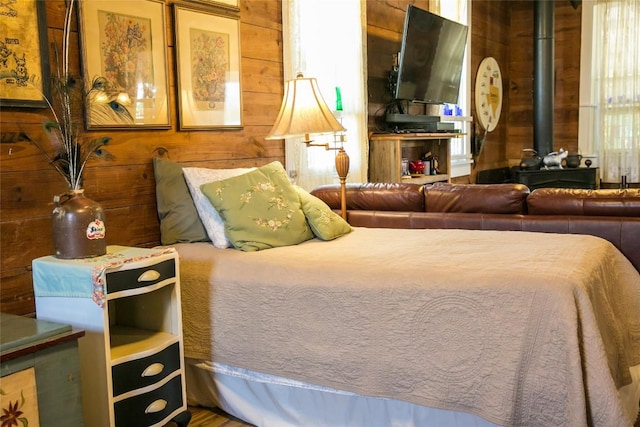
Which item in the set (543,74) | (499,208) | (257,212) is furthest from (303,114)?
(543,74)

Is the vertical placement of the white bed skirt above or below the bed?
below

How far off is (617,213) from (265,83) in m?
2.18

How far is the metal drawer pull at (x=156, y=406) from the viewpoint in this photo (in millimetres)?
2252


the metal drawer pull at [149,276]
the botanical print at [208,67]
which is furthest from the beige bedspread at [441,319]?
the botanical print at [208,67]

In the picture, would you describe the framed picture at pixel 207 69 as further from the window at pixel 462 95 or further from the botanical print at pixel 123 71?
the window at pixel 462 95

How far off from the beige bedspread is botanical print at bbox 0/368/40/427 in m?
0.82

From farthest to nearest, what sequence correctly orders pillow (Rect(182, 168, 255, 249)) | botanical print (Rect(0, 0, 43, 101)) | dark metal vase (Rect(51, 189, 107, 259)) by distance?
pillow (Rect(182, 168, 255, 249)) < botanical print (Rect(0, 0, 43, 101)) < dark metal vase (Rect(51, 189, 107, 259))

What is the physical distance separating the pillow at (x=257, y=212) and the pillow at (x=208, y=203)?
9 cm

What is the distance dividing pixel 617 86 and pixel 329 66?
172 inches

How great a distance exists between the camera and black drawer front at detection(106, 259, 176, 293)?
2.10 metres

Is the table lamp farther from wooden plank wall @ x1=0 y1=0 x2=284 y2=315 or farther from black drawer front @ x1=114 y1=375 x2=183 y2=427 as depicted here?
black drawer front @ x1=114 y1=375 x2=183 y2=427

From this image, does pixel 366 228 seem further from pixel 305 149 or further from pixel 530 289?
pixel 530 289

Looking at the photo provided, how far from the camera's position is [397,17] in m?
5.59

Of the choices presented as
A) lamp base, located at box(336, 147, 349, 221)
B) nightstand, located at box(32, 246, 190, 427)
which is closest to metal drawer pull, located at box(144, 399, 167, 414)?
nightstand, located at box(32, 246, 190, 427)
